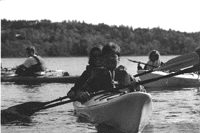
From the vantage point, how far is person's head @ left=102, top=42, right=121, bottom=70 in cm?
805

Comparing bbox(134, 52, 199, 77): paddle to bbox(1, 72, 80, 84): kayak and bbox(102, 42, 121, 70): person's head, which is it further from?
bbox(1, 72, 80, 84): kayak

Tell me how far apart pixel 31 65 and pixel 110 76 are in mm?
10334

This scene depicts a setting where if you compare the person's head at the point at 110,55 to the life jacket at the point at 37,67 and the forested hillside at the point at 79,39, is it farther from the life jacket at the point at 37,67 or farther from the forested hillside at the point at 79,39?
the forested hillside at the point at 79,39

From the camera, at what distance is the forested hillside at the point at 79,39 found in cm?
7506

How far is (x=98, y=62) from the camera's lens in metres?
9.36

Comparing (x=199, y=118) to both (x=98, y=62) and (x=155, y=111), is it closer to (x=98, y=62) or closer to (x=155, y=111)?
(x=155, y=111)

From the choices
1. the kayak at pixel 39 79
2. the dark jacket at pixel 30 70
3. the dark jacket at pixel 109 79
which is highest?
the dark jacket at pixel 109 79

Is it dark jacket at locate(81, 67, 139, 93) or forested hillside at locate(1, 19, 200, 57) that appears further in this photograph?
forested hillside at locate(1, 19, 200, 57)

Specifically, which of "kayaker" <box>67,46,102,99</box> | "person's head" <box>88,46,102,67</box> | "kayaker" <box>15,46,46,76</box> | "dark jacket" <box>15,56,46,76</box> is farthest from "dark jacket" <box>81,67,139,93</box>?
"dark jacket" <box>15,56,46,76</box>

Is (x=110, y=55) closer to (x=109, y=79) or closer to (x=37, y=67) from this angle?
(x=109, y=79)

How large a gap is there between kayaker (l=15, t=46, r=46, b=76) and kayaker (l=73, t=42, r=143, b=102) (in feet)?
31.2

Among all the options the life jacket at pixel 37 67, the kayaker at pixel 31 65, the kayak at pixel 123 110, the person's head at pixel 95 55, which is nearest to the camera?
the kayak at pixel 123 110

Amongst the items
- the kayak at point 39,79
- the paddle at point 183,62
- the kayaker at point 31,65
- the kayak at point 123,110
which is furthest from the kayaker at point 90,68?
the kayak at point 39,79

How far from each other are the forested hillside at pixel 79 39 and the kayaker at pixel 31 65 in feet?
174
